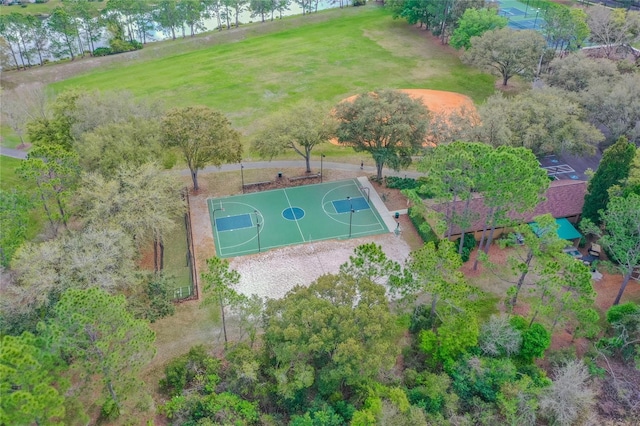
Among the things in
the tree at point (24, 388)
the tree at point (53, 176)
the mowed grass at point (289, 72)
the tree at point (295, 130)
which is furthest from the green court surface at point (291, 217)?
the tree at point (24, 388)

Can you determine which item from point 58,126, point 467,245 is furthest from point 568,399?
point 58,126

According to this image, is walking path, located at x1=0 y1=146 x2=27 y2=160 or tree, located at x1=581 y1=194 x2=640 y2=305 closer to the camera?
tree, located at x1=581 y1=194 x2=640 y2=305

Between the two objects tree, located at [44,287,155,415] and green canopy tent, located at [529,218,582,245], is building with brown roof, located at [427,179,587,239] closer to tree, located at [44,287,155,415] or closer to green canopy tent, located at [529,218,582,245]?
green canopy tent, located at [529,218,582,245]

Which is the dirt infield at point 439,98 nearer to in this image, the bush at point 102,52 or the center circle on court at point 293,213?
the center circle on court at point 293,213

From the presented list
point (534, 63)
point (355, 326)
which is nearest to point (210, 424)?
point (355, 326)

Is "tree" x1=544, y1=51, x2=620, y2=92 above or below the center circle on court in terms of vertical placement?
above

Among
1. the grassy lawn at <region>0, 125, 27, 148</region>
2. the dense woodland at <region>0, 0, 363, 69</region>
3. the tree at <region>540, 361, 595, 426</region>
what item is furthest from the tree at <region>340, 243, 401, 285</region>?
the dense woodland at <region>0, 0, 363, 69</region>

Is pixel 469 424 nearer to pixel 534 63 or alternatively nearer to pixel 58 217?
pixel 58 217
